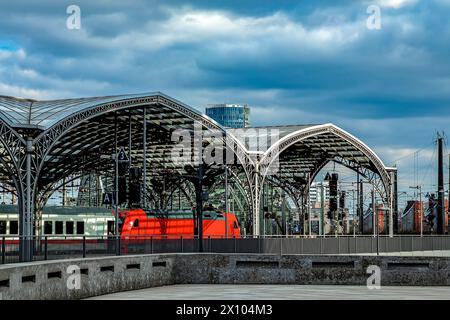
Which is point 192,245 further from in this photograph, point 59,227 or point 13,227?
point 59,227

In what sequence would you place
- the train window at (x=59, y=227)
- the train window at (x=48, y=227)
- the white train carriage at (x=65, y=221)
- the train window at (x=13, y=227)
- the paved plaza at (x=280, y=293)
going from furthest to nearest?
the train window at (x=59, y=227) < the train window at (x=48, y=227) < the white train carriage at (x=65, y=221) < the train window at (x=13, y=227) < the paved plaza at (x=280, y=293)

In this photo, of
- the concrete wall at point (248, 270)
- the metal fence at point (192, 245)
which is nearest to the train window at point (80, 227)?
the metal fence at point (192, 245)

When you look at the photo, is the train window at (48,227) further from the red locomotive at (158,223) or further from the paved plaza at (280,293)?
the paved plaza at (280,293)

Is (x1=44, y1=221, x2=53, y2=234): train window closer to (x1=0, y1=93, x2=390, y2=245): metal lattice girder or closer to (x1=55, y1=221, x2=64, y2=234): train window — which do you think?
(x1=55, y1=221, x2=64, y2=234): train window

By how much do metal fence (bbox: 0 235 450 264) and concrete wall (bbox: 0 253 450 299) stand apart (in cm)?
190

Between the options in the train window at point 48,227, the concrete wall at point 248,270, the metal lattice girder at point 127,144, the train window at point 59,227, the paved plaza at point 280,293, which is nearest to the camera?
the paved plaza at point 280,293

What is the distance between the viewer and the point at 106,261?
2511cm

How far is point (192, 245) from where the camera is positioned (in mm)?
36656

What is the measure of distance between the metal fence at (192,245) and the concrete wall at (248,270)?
1.90 meters

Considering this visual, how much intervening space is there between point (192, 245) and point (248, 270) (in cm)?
879

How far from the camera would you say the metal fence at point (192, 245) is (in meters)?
Result: 26.5

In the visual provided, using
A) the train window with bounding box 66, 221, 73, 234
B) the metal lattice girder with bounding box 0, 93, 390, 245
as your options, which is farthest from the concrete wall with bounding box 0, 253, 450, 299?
the train window with bounding box 66, 221, 73, 234

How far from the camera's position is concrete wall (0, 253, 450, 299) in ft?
83.1
